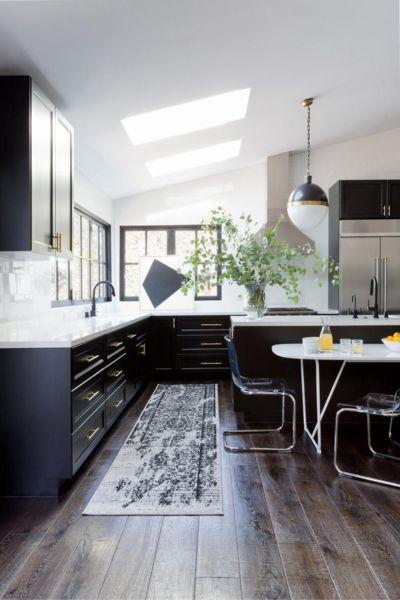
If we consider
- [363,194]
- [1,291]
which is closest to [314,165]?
[363,194]

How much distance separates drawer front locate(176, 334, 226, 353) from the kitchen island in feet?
5.77

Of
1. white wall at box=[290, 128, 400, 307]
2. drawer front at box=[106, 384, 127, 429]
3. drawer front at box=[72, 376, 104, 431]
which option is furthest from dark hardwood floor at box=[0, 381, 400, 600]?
white wall at box=[290, 128, 400, 307]

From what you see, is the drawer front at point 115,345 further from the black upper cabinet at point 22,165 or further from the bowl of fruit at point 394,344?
the bowl of fruit at point 394,344

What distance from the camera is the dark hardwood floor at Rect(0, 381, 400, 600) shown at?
1637 millimetres

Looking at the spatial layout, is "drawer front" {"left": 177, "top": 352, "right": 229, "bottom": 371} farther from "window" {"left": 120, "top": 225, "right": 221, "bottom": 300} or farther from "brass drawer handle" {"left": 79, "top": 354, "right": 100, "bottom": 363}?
"brass drawer handle" {"left": 79, "top": 354, "right": 100, "bottom": 363}

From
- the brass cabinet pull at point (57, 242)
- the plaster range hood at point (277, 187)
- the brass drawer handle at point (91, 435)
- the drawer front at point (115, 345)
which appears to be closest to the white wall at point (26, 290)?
the brass cabinet pull at point (57, 242)

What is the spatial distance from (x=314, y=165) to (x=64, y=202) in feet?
13.3

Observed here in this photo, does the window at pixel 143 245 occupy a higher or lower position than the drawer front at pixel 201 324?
higher

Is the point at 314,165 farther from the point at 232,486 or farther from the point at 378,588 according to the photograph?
the point at 378,588

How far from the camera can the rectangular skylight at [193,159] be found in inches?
199

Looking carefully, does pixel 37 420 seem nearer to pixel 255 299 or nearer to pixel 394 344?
pixel 255 299

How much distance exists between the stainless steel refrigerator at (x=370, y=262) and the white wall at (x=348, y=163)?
1.99 ft

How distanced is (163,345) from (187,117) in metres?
2.72

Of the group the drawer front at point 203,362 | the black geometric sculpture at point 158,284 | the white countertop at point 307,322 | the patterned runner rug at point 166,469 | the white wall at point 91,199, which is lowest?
the patterned runner rug at point 166,469
